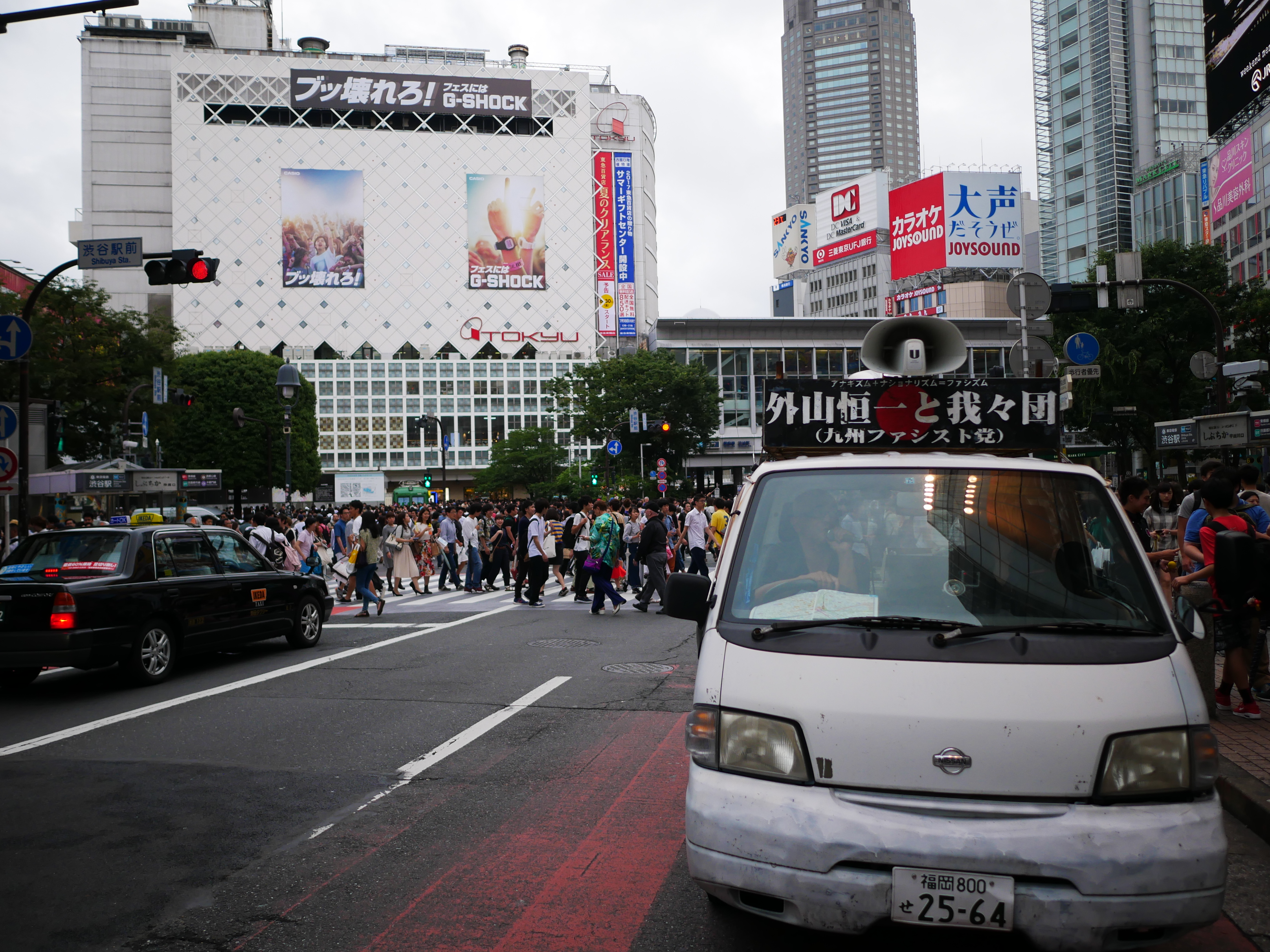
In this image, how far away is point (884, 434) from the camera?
5.21 metres

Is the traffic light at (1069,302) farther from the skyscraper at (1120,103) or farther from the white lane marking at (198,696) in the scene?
the skyscraper at (1120,103)

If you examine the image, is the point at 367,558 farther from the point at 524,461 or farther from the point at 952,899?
the point at 524,461

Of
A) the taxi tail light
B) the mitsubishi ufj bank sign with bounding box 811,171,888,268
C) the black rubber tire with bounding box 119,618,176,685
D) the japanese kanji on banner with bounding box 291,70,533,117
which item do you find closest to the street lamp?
the black rubber tire with bounding box 119,618,176,685

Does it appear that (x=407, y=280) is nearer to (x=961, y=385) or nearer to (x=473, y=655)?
(x=473, y=655)

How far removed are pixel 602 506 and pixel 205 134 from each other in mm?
95564

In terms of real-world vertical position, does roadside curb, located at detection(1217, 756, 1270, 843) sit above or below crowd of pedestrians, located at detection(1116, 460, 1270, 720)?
below

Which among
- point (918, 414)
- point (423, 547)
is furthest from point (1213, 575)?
point (423, 547)

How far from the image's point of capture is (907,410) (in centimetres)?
521

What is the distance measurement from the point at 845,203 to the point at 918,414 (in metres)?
98.2

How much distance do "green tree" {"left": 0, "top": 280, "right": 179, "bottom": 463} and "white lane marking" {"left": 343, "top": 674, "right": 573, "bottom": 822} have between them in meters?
23.8

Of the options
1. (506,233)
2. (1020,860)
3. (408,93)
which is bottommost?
(1020,860)

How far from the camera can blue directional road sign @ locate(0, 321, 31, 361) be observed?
13.8m

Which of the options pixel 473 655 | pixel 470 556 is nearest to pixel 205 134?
pixel 470 556

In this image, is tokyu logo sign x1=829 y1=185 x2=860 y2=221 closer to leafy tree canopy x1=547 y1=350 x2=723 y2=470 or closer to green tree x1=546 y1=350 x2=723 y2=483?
green tree x1=546 y1=350 x2=723 y2=483
